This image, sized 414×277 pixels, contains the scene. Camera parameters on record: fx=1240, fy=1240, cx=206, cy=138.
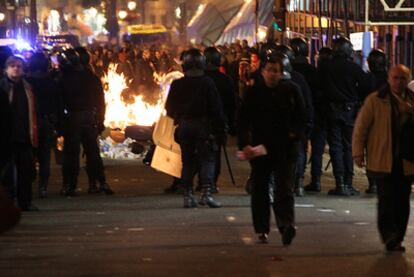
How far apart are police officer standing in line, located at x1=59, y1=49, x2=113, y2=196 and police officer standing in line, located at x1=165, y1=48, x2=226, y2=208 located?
5.31 ft

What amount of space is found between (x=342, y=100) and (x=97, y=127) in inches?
123

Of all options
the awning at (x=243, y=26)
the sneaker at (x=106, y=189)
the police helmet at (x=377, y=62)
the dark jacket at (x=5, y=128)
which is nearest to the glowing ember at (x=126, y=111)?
the sneaker at (x=106, y=189)

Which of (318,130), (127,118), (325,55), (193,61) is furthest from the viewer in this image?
(127,118)

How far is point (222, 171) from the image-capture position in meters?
19.0

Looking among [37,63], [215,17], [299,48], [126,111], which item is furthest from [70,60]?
[215,17]

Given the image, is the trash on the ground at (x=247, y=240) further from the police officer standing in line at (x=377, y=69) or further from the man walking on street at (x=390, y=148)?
the police officer standing in line at (x=377, y=69)

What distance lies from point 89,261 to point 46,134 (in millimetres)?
4381

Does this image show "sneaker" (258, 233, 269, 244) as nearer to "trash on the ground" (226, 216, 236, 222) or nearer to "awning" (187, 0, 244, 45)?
"trash on the ground" (226, 216, 236, 222)

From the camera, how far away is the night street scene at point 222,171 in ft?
35.4

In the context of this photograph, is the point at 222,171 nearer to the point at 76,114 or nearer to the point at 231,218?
the point at 76,114

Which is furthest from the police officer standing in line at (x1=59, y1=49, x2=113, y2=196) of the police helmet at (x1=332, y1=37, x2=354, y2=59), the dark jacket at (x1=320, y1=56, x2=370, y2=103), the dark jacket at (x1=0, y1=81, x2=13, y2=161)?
the dark jacket at (x1=0, y1=81, x2=13, y2=161)

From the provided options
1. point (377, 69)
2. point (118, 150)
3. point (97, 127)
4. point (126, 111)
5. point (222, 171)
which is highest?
point (377, 69)

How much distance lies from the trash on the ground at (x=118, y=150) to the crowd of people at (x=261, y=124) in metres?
3.00

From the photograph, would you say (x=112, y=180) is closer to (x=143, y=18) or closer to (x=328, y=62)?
(x=328, y=62)
